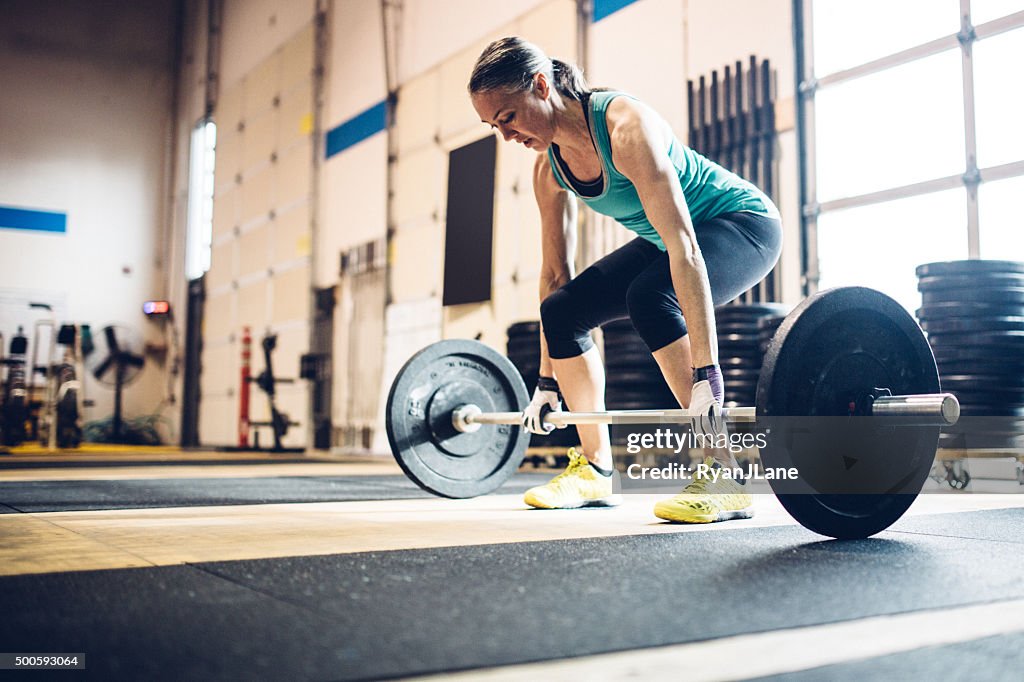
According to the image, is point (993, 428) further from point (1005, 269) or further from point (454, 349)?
point (454, 349)

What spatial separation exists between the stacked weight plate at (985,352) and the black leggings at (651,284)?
1.77 metres

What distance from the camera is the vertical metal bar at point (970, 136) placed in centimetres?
397

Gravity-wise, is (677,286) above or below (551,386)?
above

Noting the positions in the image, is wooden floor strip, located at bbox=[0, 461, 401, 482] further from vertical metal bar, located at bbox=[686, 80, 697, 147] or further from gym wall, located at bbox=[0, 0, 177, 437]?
gym wall, located at bbox=[0, 0, 177, 437]

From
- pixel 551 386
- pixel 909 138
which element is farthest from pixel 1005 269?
pixel 551 386

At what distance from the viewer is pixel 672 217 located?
183 cm

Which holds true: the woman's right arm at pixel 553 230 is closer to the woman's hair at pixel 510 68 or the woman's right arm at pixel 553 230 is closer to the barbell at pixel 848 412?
the woman's hair at pixel 510 68

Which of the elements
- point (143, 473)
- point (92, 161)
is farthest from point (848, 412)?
point (92, 161)

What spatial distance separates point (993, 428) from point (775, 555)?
2376mm

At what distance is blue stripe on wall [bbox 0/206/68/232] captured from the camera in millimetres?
10820

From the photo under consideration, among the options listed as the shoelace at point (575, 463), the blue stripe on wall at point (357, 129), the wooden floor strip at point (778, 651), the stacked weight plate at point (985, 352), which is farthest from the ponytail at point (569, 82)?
the blue stripe on wall at point (357, 129)

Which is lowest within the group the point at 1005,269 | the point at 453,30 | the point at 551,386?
the point at 551,386

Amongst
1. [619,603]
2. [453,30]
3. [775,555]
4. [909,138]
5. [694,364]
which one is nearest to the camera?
[619,603]

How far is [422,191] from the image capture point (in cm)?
718
